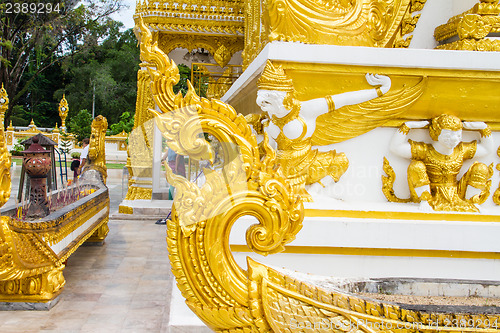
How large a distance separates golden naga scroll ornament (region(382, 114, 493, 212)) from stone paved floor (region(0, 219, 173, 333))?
1.55 m

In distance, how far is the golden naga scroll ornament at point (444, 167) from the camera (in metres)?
2.25

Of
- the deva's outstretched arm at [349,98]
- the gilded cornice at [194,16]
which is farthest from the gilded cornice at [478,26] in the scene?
the gilded cornice at [194,16]

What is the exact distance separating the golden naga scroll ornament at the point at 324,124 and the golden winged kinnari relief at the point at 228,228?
877mm

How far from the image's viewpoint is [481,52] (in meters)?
2.22

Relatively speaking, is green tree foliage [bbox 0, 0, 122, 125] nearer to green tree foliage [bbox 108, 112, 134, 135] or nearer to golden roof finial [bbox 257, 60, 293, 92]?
green tree foliage [bbox 108, 112, 134, 135]

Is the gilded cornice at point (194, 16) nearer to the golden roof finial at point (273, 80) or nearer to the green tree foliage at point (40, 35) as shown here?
the golden roof finial at point (273, 80)

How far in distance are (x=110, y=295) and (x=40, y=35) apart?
21.2 meters

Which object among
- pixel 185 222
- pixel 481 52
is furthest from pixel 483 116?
pixel 185 222

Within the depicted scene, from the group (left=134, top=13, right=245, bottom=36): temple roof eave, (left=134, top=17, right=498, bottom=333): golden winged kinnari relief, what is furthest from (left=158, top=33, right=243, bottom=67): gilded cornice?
(left=134, top=17, right=498, bottom=333): golden winged kinnari relief

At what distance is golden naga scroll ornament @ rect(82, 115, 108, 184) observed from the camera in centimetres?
504

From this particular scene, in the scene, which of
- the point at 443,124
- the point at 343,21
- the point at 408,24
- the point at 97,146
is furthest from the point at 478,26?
the point at 97,146

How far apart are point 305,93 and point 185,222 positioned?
1.21 metres

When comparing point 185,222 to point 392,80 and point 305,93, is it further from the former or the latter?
point 392,80

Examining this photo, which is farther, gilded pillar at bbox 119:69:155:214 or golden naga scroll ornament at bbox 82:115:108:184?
gilded pillar at bbox 119:69:155:214
